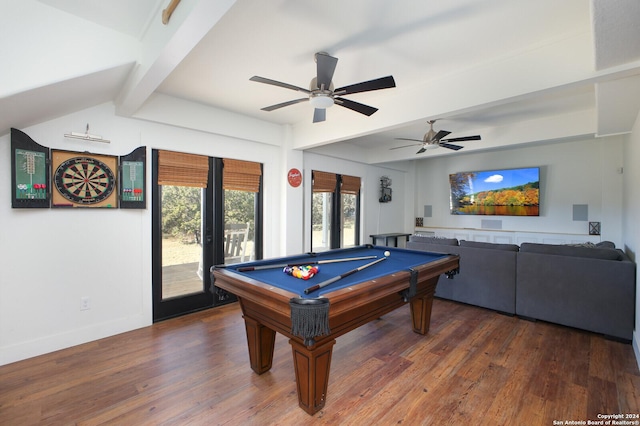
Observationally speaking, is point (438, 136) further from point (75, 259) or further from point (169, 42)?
point (75, 259)

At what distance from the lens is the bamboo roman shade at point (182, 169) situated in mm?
3410

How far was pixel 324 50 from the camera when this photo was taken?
7.82ft

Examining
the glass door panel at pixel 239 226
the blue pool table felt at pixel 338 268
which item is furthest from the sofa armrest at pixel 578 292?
the glass door panel at pixel 239 226

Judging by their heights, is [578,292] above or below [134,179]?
below

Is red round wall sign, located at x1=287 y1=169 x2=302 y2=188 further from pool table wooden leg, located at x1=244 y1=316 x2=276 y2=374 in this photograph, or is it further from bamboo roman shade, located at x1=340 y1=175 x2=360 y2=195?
pool table wooden leg, located at x1=244 y1=316 x2=276 y2=374

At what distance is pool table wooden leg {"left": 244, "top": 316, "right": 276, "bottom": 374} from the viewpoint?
2277 mm

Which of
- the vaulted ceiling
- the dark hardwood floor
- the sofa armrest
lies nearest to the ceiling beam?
the vaulted ceiling

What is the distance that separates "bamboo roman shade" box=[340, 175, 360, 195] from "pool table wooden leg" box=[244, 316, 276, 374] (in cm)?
375

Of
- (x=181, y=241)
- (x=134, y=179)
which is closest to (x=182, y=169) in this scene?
(x=134, y=179)

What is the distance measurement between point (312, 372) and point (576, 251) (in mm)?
3265

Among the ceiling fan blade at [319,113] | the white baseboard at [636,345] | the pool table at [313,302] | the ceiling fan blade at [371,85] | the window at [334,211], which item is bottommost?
the white baseboard at [636,345]

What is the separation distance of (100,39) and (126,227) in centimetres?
184

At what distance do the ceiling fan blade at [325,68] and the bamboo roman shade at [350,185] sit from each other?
3439 mm

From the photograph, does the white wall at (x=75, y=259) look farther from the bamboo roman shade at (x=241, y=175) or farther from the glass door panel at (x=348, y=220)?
the glass door panel at (x=348, y=220)
